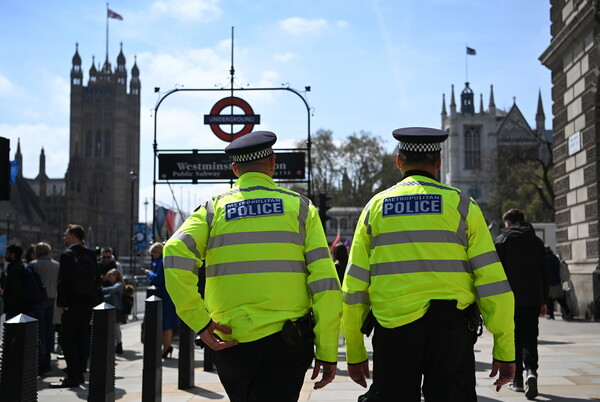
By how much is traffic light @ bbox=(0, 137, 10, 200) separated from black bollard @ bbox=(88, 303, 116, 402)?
2551 mm

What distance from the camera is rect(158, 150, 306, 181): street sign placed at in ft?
54.9

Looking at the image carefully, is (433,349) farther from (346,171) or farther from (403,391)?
(346,171)

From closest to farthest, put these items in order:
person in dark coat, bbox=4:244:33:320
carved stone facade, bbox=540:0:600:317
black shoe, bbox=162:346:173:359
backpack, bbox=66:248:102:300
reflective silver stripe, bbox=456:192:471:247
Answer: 1. reflective silver stripe, bbox=456:192:471:247
2. backpack, bbox=66:248:102:300
3. person in dark coat, bbox=4:244:33:320
4. black shoe, bbox=162:346:173:359
5. carved stone facade, bbox=540:0:600:317

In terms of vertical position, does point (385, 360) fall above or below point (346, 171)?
below

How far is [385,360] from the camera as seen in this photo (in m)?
4.01

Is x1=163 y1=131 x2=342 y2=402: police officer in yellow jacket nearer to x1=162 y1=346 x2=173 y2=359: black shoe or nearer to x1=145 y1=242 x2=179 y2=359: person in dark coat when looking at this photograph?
x1=145 y1=242 x2=179 y2=359: person in dark coat

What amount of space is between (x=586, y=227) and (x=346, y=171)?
246ft

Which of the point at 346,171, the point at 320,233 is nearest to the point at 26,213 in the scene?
the point at 346,171

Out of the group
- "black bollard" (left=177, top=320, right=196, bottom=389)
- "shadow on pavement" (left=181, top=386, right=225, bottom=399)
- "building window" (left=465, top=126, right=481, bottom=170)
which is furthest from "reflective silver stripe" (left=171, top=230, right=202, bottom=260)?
"building window" (left=465, top=126, right=481, bottom=170)

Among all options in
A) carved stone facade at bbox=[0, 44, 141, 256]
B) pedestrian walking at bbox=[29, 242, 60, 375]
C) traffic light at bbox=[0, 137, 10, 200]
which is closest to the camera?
traffic light at bbox=[0, 137, 10, 200]

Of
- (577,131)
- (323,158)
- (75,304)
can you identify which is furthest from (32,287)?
(323,158)

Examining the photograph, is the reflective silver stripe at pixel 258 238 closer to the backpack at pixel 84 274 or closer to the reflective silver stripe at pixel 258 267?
the reflective silver stripe at pixel 258 267

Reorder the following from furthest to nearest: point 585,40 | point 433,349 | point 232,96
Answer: point 232,96
point 585,40
point 433,349

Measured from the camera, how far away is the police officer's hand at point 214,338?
3.88 metres
